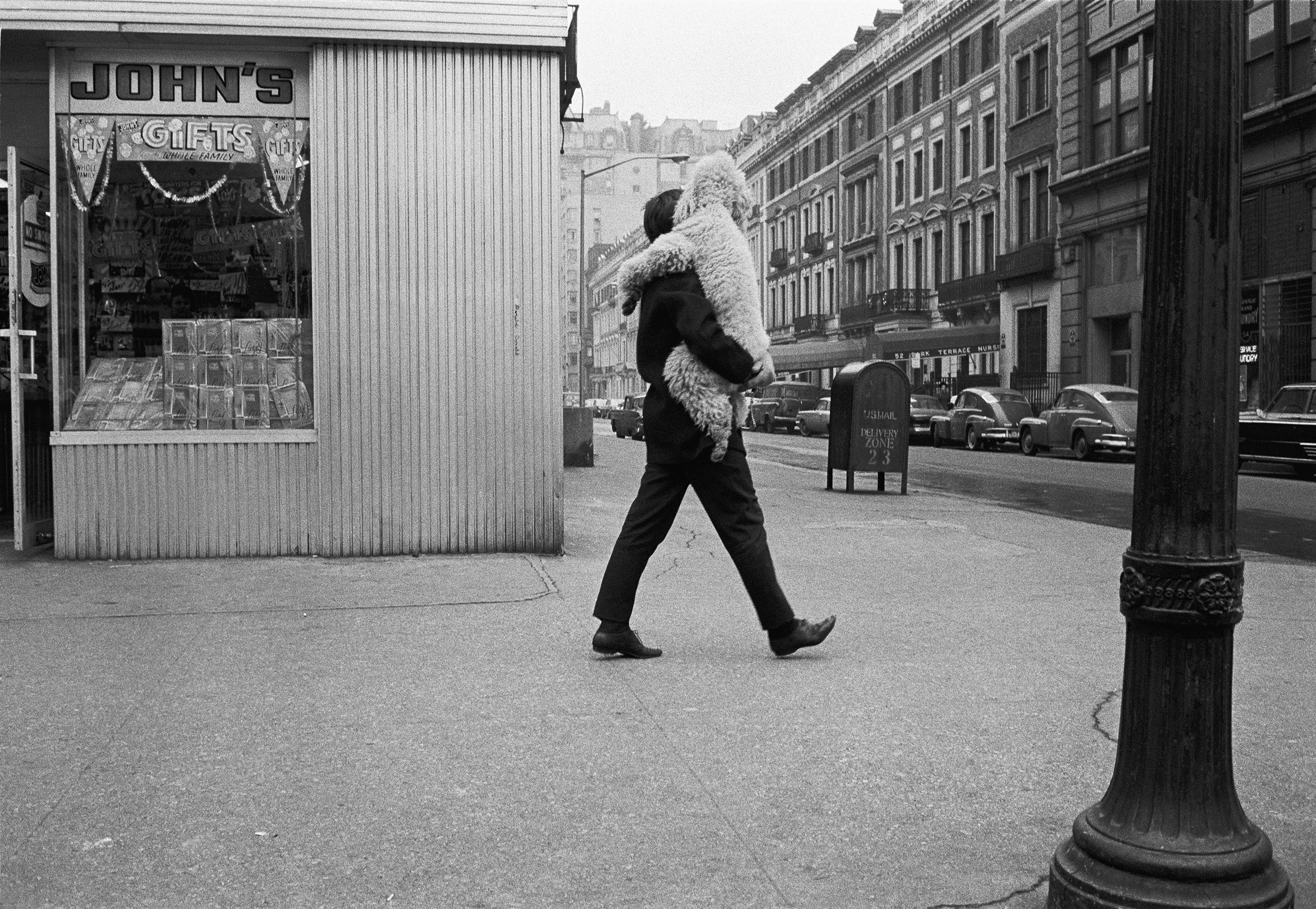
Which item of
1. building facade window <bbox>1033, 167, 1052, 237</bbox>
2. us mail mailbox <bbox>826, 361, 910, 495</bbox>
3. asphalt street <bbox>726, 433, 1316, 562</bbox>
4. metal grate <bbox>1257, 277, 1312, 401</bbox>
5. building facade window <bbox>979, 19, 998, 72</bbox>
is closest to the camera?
asphalt street <bbox>726, 433, 1316, 562</bbox>

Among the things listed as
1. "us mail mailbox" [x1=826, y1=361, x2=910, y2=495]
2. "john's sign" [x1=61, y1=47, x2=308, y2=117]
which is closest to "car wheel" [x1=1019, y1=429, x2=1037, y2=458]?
"us mail mailbox" [x1=826, y1=361, x2=910, y2=495]

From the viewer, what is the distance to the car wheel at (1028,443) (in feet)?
93.1

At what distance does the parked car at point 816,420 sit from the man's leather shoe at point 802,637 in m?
32.1

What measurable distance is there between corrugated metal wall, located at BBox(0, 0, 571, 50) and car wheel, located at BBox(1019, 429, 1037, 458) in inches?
874

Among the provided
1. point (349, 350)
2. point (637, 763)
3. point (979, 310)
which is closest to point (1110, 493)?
point (349, 350)

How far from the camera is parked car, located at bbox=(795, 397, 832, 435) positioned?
38.0 metres

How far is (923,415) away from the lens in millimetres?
34000

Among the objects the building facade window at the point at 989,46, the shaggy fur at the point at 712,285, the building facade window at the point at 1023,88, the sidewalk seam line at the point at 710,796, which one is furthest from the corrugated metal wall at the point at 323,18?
the building facade window at the point at 989,46

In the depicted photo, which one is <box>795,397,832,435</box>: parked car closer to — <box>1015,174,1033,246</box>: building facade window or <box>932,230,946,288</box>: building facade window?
<box>1015,174,1033,246</box>: building facade window

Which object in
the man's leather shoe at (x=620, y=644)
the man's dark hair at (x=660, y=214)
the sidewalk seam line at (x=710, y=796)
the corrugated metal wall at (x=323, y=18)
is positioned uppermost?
the corrugated metal wall at (x=323, y=18)

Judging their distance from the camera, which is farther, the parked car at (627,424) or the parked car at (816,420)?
the parked car at (816,420)

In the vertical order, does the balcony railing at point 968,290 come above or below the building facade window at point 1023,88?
below

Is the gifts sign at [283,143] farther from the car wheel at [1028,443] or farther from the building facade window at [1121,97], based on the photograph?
the building facade window at [1121,97]

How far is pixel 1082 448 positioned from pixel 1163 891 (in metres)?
24.5
